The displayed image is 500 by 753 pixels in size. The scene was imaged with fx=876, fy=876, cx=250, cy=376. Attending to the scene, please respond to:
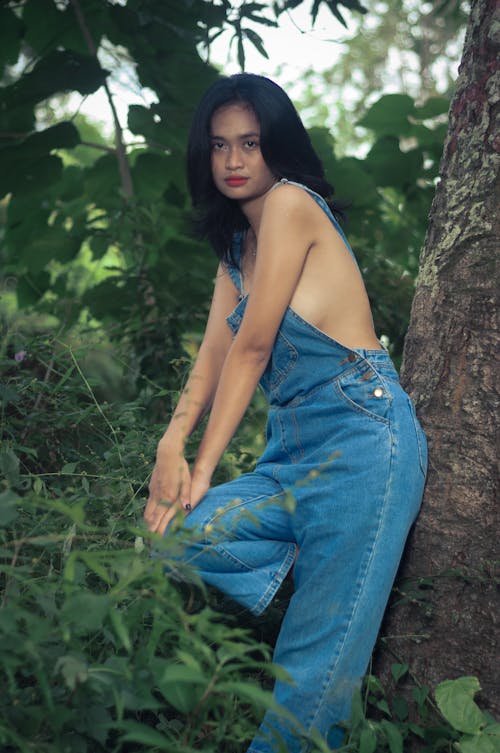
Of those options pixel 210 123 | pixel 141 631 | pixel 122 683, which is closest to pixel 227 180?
pixel 210 123

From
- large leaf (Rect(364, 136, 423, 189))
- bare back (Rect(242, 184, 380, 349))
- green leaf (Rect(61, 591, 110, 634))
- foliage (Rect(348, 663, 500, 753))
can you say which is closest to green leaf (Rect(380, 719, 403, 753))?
foliage (Rect(348, 663, 500, 753))

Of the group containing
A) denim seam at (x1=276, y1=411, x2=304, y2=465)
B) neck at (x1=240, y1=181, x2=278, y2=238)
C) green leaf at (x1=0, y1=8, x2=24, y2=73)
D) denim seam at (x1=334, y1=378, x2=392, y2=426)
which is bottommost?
denim seam at (x1=276, y1=411, x2=304, y2=465)

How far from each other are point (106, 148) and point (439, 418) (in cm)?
284

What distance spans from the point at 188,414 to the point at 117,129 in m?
2.38

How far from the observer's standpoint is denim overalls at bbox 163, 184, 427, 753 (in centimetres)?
217

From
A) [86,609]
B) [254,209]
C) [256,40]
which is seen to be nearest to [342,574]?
[86,609]

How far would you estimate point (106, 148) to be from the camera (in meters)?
4.58

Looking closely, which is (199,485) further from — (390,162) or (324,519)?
(390,162)

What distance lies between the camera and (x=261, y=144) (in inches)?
102

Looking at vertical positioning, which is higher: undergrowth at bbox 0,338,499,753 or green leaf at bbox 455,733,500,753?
undergrowth at bbox 0,338,499,753

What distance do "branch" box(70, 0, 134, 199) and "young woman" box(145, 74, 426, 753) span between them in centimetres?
186

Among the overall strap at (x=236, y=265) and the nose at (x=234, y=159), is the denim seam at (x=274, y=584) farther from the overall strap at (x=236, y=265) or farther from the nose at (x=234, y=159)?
the nose at (x=234, y=159)

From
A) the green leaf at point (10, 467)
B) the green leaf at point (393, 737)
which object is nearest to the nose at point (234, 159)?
the green leaf at point (10, 467)

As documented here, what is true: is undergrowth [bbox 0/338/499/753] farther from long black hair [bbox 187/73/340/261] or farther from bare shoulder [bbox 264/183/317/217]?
bare shoulder [bbox 264/183/317/217]
